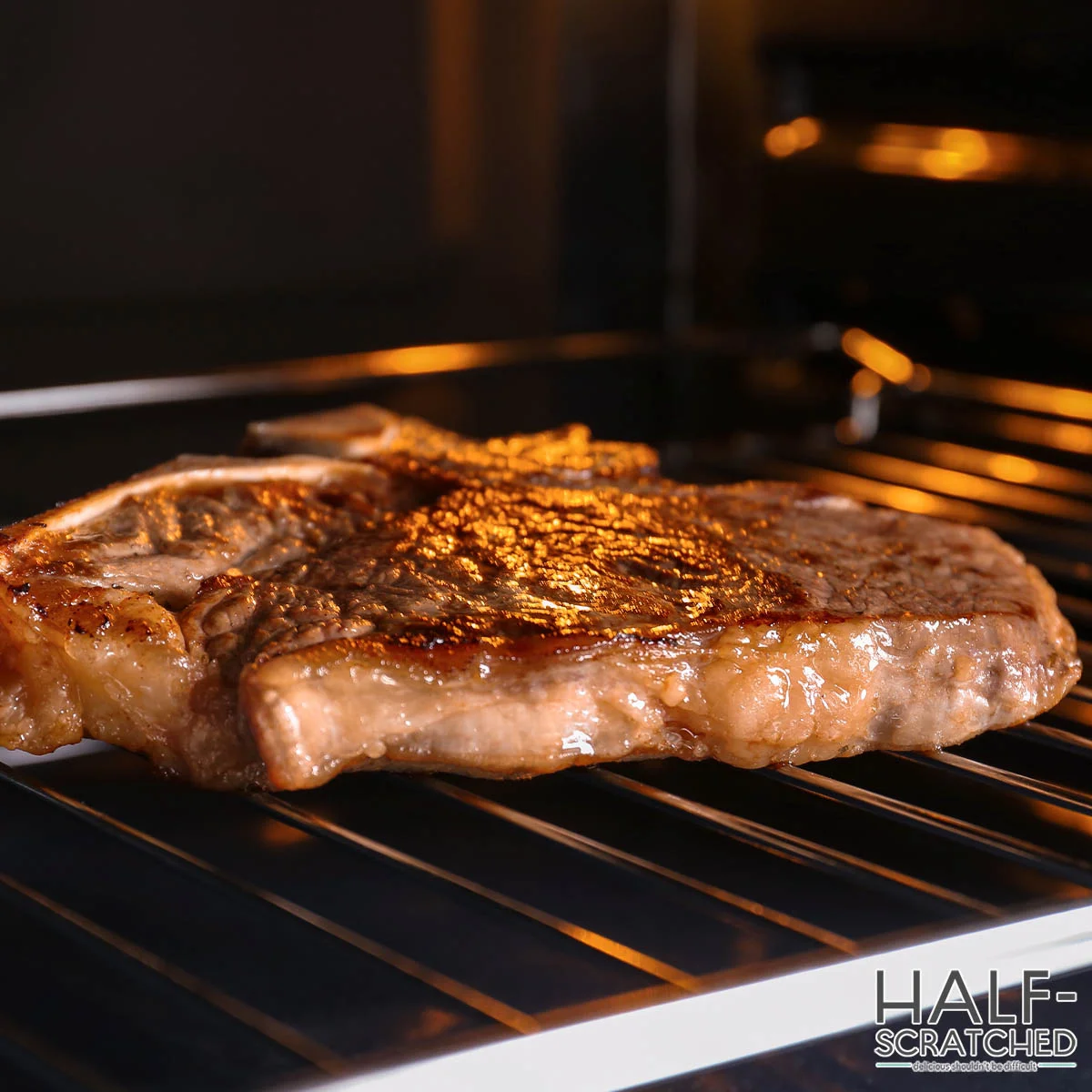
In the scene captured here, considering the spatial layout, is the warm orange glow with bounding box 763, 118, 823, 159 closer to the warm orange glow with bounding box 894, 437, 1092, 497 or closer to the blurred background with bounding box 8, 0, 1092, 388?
the blurred background with bounding box 8, 0, 1092, 388

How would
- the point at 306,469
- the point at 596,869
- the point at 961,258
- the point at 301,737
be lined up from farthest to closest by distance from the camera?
the point at 961,258, the point at 306,469, the point at 596,869, the point at 301,737

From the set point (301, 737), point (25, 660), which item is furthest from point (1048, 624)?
point (25, 660)

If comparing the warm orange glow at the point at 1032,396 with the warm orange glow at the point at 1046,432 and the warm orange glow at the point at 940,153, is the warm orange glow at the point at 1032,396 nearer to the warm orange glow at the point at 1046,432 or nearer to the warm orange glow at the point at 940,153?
the warm orange glow at the point at 1046,432

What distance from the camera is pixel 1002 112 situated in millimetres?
2574

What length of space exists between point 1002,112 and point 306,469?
1.54m

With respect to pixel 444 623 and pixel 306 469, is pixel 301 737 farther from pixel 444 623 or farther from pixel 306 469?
pixel 306 469

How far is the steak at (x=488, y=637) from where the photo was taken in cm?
130

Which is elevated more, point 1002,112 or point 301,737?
point 1002,112

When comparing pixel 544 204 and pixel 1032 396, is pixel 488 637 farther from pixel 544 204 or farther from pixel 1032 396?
pixel 544 204

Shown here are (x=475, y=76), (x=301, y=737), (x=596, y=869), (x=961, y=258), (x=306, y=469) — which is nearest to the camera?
(x=301, y=737)

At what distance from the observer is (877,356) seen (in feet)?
9.44

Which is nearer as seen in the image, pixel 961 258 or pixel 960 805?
pixel 960 805

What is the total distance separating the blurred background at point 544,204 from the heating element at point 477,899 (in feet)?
3.73

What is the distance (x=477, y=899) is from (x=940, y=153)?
1.90 metres
